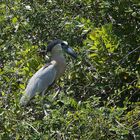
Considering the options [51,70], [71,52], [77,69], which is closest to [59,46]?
[51,70]

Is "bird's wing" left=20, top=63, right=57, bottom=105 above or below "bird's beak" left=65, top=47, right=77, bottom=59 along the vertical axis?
below

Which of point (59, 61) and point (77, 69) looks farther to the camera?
point (59, 61)

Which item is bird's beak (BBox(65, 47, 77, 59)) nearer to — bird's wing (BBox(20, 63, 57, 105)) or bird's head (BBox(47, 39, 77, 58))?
bird's head (BBox(47, 39, 77, 58))

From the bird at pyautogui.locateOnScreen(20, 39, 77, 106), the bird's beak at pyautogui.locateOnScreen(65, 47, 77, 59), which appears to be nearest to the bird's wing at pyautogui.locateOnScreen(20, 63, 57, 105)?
the bird at pyautogui.locateOnScreen(20, 39, 77, 106)

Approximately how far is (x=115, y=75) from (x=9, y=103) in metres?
1.04

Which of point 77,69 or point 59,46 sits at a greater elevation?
point 59,46

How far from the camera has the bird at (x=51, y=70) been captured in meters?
5.94

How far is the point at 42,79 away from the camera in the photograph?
625 cm

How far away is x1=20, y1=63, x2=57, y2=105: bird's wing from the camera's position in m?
5.94

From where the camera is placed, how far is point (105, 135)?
4320mm

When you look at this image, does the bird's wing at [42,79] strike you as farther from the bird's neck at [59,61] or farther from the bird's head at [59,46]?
the bird's head at [59,46]

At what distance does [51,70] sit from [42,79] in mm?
164

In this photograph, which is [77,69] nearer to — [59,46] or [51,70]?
[59,46]

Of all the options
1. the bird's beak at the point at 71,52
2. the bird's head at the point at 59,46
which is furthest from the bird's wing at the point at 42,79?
the bird's beak at the point at 71,52
